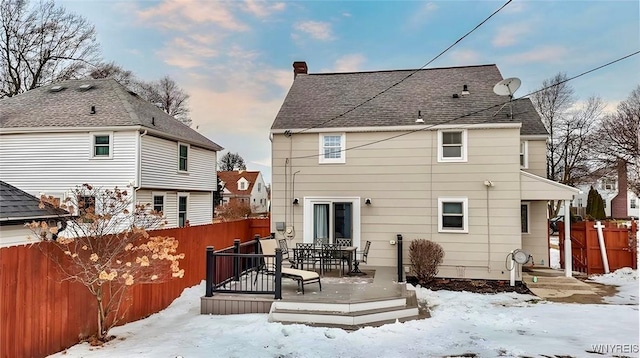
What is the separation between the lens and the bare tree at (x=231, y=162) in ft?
196

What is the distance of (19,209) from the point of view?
704 cm

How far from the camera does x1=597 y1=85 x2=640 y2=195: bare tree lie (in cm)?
2056

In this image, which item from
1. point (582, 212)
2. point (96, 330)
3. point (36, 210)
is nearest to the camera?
point (96, 330)

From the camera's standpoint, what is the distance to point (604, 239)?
461 inches

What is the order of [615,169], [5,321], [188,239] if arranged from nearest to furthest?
[5,321] → [188,239] → [615,169]

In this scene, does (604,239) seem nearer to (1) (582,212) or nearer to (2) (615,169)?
(2) (615,169)

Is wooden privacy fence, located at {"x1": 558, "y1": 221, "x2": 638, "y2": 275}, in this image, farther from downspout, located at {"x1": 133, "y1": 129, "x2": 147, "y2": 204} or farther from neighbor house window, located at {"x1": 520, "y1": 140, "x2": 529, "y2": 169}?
downspout, located at {"x1": 133, "y1": 129, "x2": 147, "y2": 204}

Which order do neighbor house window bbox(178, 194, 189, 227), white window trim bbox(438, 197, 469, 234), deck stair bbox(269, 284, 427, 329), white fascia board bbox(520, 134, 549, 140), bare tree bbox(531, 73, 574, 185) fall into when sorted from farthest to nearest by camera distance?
bare tree bbox(531, 73, 574, 185) < neighbor house window bbox(178, 194, 189, 227) < white fascia board bbox(520, 134, 549, 140) < white window trim bbox(438, 197, 469, 234) < deck stair bbox(269, 284, 427, 329)

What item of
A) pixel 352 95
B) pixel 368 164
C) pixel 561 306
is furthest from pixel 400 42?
pixel 561 306

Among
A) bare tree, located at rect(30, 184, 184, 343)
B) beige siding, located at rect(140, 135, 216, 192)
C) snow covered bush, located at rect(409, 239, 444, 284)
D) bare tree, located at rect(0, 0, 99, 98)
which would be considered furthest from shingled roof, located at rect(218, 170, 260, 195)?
bare tree, located at rect(30, 184, 184, 343)

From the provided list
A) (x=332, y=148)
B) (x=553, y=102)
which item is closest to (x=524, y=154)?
(x=332, y=148)

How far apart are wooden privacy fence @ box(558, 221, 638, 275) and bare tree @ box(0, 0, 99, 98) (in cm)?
3106

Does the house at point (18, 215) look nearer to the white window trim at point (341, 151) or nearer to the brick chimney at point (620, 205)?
the white window trim at point (341, 151)

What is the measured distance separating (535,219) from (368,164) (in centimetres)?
671
